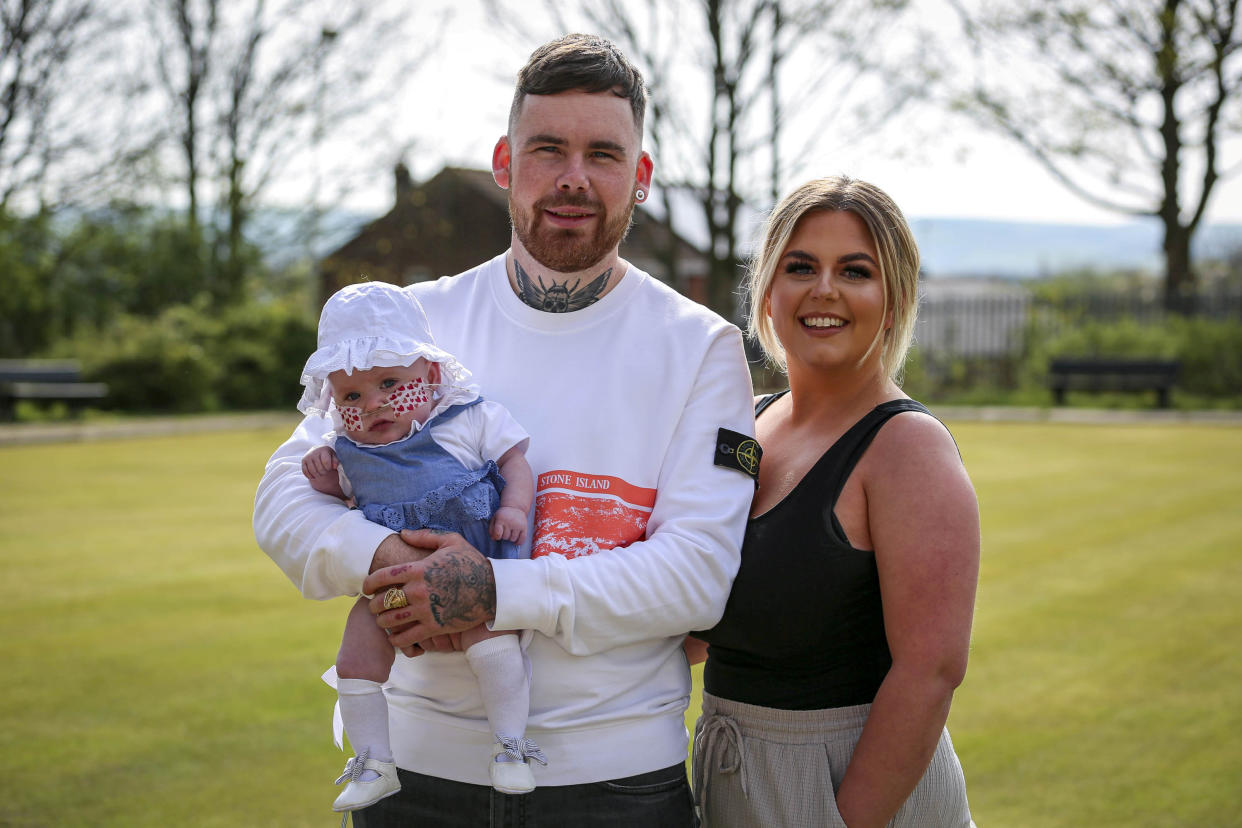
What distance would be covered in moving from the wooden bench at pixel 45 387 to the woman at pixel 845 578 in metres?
20.2

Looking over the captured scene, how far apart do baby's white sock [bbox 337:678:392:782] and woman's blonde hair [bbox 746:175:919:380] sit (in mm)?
1287

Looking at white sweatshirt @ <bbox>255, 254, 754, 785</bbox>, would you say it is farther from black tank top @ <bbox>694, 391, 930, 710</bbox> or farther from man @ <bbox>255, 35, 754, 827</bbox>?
black tank top @ <bbox>694, 391, 930, 710</bbox>

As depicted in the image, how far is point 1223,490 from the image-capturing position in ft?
36.4

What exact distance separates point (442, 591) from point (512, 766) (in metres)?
0.36

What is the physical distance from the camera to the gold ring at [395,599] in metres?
2.12

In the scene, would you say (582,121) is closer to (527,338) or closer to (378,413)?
(527,338)

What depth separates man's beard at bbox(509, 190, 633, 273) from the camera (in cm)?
241

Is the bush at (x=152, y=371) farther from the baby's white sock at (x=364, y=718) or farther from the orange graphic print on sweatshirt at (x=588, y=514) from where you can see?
the orange graphic print on sweatshirt at (x=588, y=514)

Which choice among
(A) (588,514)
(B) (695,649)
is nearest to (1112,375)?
(B) (695,649)

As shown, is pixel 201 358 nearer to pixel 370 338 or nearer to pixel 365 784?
pixel 370 338

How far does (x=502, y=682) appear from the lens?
2127 mm

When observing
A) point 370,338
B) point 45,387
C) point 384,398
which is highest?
point 370,338

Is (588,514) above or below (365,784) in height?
above

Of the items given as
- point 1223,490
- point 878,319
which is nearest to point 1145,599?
point 1223,490
